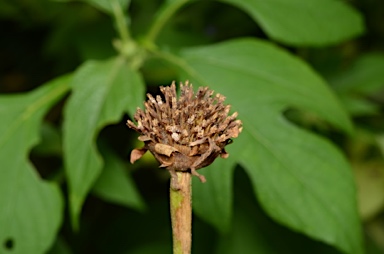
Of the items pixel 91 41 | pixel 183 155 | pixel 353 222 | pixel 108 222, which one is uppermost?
pixel 91 41

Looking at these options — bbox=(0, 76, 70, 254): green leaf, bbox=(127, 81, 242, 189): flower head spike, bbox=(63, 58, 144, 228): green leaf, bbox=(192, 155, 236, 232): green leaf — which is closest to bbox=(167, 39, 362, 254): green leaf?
bbox=(192, 155, 236, 232): green leaf

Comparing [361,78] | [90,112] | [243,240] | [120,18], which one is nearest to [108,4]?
[120,18]

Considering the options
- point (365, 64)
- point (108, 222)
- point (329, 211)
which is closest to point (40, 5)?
point (108, 222)

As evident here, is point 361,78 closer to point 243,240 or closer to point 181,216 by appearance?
point 243,240

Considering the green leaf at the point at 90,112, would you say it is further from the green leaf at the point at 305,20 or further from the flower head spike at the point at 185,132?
the flower head spike at the point at 185,132

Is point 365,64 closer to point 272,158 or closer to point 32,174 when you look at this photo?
point 272,158
